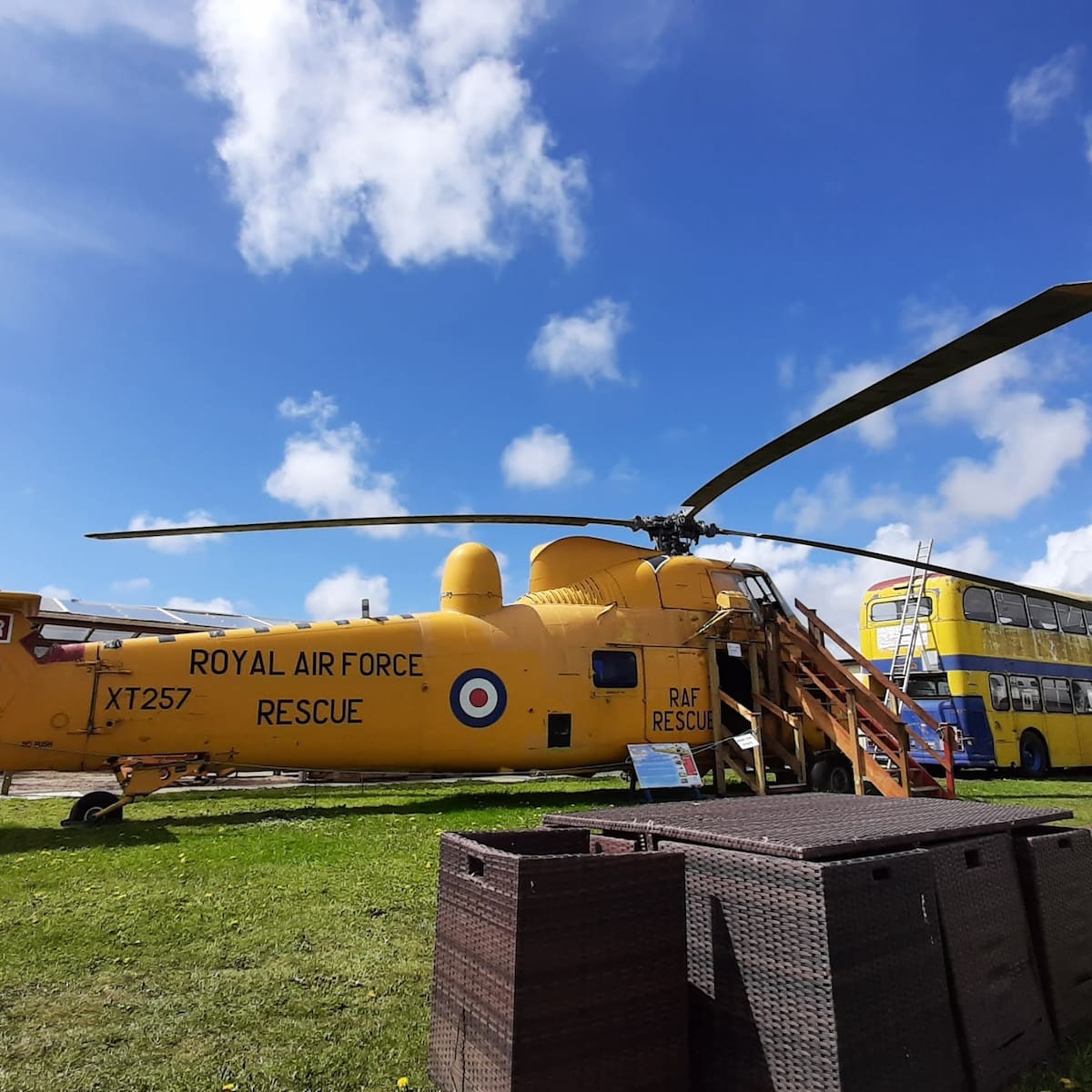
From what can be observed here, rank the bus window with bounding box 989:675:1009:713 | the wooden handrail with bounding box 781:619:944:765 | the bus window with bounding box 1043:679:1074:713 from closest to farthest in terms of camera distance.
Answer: the wooden handrail with bounding box 781:619:944:765
the bus window with bounding box 989:675:1009:713
the bus window with bounding box 1043:679:1074:713

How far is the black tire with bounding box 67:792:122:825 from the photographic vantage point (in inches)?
359

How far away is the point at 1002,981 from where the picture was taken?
3141 mm

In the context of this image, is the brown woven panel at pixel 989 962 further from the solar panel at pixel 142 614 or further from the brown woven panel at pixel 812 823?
the solar panel at pixel 142 614

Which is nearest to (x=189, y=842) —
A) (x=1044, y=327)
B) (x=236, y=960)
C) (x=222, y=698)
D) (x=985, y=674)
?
(x=222, y=698)

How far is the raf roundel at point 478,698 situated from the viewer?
1148 cm

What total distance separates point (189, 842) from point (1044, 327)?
9.06 metres

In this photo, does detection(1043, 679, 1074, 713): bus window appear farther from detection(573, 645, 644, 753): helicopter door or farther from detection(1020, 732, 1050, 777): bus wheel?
detection(573, 645, 644, 753): helicopter door

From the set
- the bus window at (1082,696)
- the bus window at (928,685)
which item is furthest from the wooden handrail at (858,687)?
the bus window at (1082,696)

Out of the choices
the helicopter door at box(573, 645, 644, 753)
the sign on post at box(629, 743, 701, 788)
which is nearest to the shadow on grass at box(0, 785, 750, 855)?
the sign on post at box(629, 743, 701, 788)

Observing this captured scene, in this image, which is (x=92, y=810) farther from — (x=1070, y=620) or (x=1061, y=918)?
(x=1070, y=620)

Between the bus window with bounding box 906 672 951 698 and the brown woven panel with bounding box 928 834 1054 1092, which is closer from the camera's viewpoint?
the brown woven panel with bounding box 928 834 1054 1092

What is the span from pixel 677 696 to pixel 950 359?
740 centimetres

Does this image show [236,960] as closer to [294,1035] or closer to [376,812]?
[294,1035]

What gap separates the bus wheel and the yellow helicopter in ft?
29.5
